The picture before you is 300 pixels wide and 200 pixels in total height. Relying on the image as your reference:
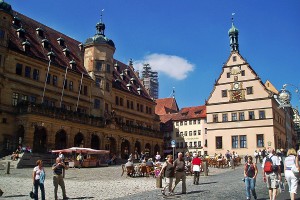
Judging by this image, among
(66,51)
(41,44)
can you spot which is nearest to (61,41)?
(66,51)

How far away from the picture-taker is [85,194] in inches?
634

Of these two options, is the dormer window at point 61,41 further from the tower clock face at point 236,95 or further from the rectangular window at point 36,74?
the tower clock face at point 236,95

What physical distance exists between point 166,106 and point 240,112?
3214cm

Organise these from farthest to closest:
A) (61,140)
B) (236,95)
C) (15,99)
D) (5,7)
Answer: (236,95), (61,140), (15,99), (5,7)

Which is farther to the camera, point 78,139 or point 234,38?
point 234,38

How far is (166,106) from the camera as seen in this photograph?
83.9 metres

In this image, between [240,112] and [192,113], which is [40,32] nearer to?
[240,112]

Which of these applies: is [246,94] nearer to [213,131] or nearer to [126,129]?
[213,131]

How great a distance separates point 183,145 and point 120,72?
2180 centimetres

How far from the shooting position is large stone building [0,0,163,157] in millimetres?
37875

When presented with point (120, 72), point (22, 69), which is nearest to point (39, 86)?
point (22, 69)

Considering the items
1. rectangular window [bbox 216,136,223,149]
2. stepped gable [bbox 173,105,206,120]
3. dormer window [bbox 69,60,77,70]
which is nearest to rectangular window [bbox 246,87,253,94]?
rectangular window [bbox 216,136,223,149]

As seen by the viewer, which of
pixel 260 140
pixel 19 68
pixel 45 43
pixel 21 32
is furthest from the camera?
pixel 260 140

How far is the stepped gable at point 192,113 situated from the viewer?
2822 inches
